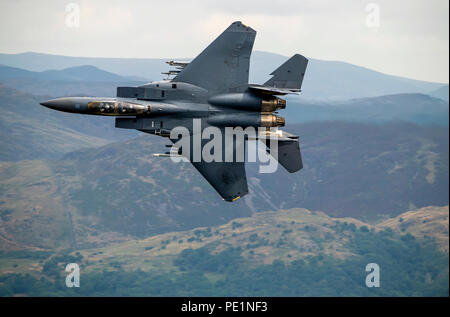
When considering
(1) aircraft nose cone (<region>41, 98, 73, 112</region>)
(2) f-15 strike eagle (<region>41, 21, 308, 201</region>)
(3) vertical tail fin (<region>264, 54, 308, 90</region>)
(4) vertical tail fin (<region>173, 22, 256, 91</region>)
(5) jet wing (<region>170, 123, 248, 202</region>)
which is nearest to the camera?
(1) aircraft nose cone (<region>41, 98, 73, 112</region>)

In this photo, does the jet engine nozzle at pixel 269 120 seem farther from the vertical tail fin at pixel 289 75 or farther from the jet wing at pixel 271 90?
the vertical tail fin at pixel 289 75

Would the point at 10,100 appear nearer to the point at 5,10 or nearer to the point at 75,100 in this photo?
the point at 5,10

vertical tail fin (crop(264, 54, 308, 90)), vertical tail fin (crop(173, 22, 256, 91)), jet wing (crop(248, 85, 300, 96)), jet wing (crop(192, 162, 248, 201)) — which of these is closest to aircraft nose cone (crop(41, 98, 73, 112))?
vertical tail fin (crop(173, 22, 256, 91))

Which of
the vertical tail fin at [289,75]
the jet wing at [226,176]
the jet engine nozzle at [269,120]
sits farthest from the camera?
the jet wing at [226,176]

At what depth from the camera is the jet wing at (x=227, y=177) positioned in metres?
39.8

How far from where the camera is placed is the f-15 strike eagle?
3819cm

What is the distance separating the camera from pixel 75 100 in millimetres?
37094

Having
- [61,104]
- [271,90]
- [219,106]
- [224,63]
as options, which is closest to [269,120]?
[271,90]

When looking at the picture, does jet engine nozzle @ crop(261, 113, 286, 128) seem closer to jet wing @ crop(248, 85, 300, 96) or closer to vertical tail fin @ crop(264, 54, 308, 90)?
jet wing @ crop(248, 85, 300, 96)

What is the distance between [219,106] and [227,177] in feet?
14.3

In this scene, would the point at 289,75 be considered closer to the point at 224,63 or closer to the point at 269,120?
the point at 269,120

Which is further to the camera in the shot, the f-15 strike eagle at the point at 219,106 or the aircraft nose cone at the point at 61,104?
the f-15 strike eagle at the point at 219,106

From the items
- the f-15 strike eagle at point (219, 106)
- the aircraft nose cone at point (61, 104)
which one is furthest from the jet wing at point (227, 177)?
the aircraft nose cone at point (61, 104)
